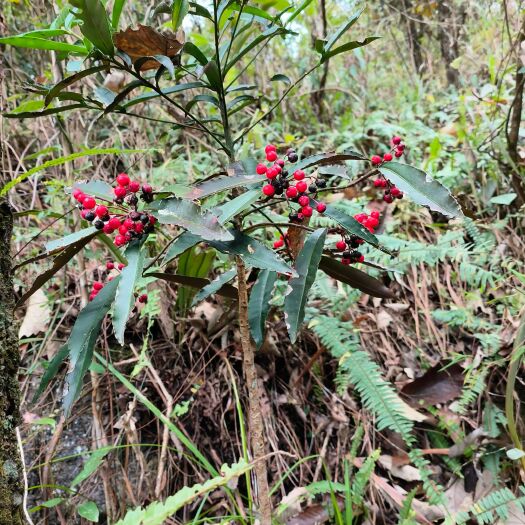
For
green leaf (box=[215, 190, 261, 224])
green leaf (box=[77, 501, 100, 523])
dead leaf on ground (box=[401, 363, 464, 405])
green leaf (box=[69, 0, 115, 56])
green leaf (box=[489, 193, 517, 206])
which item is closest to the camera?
green leaf (box=[69, 0, 115, 56])

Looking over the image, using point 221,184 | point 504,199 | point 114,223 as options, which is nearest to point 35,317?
point 114,223

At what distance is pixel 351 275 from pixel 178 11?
0.66m

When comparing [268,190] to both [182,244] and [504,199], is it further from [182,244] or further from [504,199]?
[504,199]

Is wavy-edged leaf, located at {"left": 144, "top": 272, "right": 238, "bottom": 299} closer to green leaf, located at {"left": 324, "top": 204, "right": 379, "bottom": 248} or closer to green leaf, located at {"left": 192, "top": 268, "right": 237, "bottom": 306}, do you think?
green leaf, located at {"left": 192, "top": 268, "right": 237, "bottom": 306}

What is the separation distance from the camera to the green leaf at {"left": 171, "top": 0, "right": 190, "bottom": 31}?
821 mm

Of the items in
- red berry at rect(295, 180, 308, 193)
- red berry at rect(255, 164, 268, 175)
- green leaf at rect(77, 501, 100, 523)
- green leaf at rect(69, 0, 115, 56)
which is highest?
green leaf at rect(69, 0, 115, 56)

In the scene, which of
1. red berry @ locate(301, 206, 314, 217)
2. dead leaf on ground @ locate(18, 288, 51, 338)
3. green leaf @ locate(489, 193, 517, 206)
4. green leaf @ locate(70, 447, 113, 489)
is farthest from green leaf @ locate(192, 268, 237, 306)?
green leaf @ locate(489, 193, 517, 206)

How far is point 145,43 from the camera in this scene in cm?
80

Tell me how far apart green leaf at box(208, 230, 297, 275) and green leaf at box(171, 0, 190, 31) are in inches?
16.3

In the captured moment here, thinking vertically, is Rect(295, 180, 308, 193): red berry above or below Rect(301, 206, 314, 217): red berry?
above

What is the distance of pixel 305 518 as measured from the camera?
1.35 m

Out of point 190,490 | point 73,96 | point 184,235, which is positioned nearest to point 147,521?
point 190,490

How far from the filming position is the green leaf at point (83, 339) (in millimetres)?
840

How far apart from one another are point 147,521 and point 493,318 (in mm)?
1673
